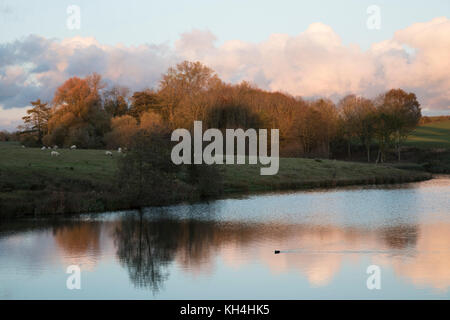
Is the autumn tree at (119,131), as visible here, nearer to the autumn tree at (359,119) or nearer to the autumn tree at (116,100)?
the autumn tree at (116,100)

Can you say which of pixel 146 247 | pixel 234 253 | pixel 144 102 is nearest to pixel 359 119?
pixel 144 102

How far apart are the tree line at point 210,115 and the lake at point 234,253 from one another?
30.9m

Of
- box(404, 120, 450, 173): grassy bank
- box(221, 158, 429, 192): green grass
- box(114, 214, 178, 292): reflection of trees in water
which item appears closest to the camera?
box(114, 214, 178, 292): reflection of trees in water

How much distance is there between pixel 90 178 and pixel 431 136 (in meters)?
68.4

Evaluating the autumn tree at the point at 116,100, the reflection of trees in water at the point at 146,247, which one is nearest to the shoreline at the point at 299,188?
the reflection of trees in water at the point at 146,247

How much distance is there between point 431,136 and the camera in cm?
8500

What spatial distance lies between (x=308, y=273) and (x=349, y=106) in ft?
206

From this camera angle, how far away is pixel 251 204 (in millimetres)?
30219

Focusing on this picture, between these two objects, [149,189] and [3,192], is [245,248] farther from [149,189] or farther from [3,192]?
[3,192]

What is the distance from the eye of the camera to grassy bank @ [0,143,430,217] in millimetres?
26203

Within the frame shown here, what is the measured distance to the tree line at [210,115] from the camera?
57562mm

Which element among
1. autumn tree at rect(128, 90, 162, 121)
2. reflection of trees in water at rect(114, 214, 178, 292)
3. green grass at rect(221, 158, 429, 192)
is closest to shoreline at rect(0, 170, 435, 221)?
green grass at rect(221, 158, 429, 192)

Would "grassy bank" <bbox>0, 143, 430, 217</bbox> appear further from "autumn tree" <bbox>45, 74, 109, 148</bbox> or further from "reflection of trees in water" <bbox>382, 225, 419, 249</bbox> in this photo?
"reflection of trees in water" <bbox>382, 225, 419, 249</bbox>

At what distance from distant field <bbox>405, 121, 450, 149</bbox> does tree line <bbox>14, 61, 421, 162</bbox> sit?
18.0 ft
